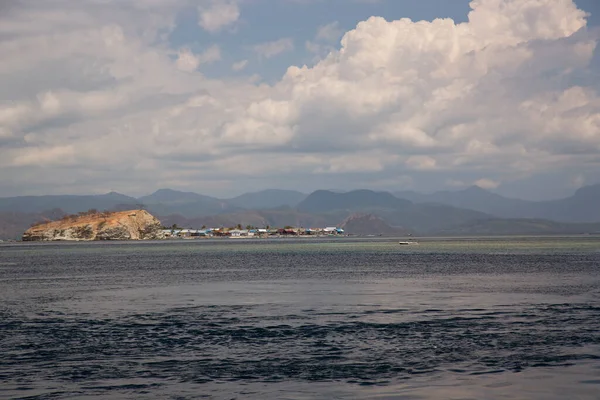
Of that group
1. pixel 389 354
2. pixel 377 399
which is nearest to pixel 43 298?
pixel 389 354

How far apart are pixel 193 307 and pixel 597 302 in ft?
126

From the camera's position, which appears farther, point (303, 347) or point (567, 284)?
point (567, 284)

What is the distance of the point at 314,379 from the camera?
33281 millimetres

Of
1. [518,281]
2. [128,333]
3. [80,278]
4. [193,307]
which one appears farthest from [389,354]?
[80,278]

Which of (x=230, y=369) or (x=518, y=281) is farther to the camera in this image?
(x=518, y=281)

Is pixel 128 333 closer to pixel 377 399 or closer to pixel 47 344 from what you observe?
pixel 47 344

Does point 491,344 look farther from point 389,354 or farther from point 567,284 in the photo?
point 567,284

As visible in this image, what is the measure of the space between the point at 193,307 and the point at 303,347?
2666 cm

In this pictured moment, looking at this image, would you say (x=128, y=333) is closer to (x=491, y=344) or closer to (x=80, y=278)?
(x=491, y=344)

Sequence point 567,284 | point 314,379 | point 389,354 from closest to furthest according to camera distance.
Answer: point 314,379
point 389,354
point 567,284

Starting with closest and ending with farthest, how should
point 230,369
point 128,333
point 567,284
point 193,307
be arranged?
point 230,369, point 128,333, point 193,307, point 567,284

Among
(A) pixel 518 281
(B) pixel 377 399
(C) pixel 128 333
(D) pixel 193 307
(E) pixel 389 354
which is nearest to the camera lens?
(B) pixel 377 399

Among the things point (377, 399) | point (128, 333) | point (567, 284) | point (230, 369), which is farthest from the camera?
point (567, 284)

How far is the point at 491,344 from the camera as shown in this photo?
138 ft
